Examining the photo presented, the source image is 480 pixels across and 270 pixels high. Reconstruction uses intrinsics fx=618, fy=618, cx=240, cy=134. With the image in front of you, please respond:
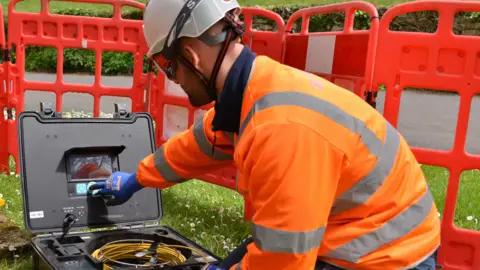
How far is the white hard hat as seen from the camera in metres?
2.21

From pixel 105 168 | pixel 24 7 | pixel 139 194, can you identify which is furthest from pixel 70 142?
pixel 24 7

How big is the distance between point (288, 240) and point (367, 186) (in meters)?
0.39

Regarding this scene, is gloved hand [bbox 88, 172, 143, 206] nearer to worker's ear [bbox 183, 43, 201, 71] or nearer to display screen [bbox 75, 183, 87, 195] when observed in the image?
display screen [bbox 75, 183, 87, 195]

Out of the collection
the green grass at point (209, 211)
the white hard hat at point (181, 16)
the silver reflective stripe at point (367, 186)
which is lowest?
the green grass at point (209, 211)

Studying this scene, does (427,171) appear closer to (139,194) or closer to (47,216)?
(139,194)

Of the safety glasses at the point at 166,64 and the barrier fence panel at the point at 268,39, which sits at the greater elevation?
the safety glasses at the point at 166,64

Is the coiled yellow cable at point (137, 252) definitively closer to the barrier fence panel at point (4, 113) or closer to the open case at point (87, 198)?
the open case at point (87, 198)

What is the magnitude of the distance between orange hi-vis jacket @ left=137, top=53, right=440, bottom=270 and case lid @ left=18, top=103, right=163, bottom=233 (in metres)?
1.47

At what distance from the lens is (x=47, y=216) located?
134 inches

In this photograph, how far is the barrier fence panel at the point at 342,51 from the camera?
12.5 feet

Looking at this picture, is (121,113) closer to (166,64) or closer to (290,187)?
(166,64)

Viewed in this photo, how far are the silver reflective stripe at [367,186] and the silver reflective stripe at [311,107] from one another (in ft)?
0.32

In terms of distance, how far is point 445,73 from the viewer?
3730 mm

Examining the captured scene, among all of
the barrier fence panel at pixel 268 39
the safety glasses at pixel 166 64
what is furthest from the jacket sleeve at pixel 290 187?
the barrier fence panel at pixel 268 39
